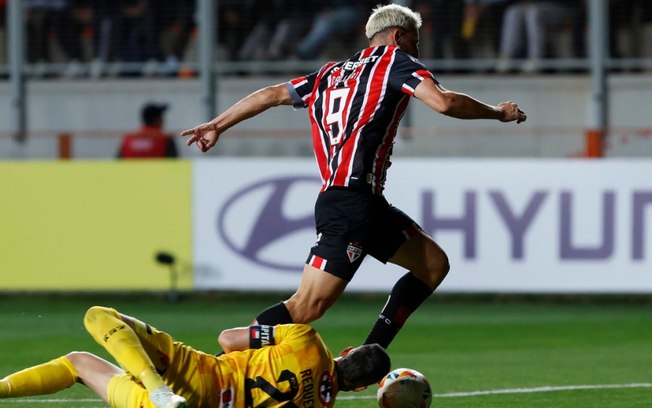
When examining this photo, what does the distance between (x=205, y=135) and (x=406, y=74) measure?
1273mm

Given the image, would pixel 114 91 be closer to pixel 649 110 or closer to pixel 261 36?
pixel 261 36

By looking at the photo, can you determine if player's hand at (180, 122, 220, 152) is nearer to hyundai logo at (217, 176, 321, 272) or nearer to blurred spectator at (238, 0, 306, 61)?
hyundai logo at (217, 176, 321, 272)

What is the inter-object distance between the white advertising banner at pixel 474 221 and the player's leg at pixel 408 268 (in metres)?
6.25

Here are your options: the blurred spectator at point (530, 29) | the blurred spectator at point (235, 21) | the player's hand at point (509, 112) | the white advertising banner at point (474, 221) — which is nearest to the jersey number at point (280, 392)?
the player's hand at point (509, 112)

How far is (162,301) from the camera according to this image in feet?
51.2

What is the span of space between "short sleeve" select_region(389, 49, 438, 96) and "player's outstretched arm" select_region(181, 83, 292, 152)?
0.82 metres

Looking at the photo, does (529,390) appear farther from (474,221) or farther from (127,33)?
(127,33)

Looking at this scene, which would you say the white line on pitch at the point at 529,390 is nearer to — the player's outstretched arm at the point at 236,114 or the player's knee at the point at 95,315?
the player's outstretched arm at the point at 236,114

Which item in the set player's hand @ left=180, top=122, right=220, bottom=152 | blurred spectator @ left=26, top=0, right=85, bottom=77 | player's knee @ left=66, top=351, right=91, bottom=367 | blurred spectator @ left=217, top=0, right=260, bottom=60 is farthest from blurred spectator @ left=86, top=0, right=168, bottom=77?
player's knee @ left=66, top=351, right=91, bottom=367

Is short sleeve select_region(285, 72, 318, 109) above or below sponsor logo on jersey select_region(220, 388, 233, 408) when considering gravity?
above

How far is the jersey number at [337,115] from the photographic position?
8.02 meters

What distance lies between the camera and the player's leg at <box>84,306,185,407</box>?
6184 millimetres

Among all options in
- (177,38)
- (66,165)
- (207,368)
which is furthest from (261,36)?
(207,368)

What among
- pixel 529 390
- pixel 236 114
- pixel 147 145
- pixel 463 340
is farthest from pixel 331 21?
pixel 236 114
